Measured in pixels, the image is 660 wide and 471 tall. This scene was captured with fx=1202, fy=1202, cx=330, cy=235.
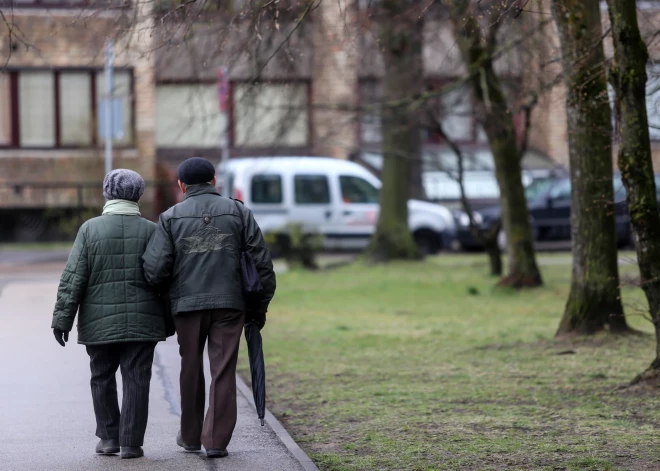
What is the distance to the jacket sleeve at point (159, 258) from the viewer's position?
20.5 ft

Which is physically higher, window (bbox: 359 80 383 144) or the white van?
window (bbox: 359 80 383 144)

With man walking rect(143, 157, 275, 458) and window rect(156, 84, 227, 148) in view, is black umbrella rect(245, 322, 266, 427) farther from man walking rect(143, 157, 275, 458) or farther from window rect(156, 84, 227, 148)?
window rect(156, 84, 227, 148)

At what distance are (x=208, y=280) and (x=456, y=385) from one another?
3413mm

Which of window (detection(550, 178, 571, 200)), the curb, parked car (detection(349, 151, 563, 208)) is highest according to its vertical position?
parked car (detection(349, 151, 563, 208))

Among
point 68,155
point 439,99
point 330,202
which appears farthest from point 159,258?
point 68,155

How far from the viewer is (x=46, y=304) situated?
14.7 meters

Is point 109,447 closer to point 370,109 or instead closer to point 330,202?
point 370,109

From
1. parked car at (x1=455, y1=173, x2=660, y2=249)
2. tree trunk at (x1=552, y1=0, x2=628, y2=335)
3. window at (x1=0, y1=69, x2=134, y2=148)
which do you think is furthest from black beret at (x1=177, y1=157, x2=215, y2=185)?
window at (x1=0, y1=69, x2=134, y2=148)

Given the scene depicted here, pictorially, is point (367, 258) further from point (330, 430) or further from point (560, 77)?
point (330, 430)

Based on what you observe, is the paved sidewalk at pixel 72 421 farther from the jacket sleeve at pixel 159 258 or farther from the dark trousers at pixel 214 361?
the jacket sleeve at pixel 159 258

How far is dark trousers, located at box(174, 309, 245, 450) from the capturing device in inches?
251

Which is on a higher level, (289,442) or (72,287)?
(72,287)

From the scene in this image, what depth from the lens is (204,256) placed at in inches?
248

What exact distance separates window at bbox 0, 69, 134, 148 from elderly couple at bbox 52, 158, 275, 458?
2467 centimetres
